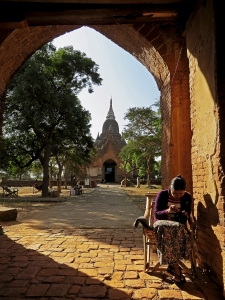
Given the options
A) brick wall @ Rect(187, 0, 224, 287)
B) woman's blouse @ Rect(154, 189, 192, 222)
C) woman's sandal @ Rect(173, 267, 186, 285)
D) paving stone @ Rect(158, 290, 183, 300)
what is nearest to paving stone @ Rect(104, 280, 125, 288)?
paving stone @ Rect(158, 290, 183, 300)

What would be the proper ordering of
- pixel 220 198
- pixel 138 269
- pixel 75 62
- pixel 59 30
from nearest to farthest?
pixel 220 198 < pixel 138 269 < pixel 59 30 < pixel 75 62

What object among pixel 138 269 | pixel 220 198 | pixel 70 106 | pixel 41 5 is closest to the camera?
pixel 220 198

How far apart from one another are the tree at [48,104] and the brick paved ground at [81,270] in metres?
11.3

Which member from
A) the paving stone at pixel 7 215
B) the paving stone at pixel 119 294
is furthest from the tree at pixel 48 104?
the paving stone at pixel 119 294

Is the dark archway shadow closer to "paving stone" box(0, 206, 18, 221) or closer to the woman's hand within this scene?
the woman's hand

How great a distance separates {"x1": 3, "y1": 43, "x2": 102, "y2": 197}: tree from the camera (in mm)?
14953

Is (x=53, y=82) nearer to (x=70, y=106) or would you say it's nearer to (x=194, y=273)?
(x=70, y=106)

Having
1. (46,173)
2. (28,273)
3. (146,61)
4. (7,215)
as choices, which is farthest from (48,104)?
(28,273)

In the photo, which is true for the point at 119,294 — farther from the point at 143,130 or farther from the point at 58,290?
the point at 143,130

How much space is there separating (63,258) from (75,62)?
55.0 ft

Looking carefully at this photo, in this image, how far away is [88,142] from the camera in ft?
62.3

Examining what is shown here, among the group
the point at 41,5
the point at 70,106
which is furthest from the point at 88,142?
the point at 41,5

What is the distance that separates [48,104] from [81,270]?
13.6 m

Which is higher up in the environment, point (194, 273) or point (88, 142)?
point (88, 142)
